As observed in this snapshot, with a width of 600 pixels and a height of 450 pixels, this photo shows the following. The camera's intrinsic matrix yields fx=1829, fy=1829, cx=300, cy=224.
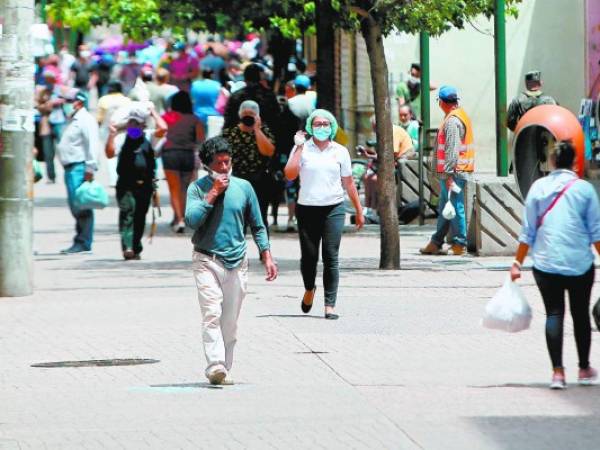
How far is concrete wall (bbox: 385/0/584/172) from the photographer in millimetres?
29672

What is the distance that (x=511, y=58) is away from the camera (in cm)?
3017

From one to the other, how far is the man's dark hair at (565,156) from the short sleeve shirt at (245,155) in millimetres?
7315

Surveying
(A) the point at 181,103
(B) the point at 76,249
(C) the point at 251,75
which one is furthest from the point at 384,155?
(A) the point at 181,103

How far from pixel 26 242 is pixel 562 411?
722 centimetres

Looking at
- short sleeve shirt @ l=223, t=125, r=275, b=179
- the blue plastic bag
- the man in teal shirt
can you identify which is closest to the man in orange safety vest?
short sleeve shirt @ l=223, t=125, r=275, b=179

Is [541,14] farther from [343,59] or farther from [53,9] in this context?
[53,9]

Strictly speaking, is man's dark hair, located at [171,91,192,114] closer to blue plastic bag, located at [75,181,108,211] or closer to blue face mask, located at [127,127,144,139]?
blue plastic bag, located at [75,181,108,211]

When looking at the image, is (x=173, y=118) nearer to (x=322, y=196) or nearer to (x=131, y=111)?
(x=131, y=111)

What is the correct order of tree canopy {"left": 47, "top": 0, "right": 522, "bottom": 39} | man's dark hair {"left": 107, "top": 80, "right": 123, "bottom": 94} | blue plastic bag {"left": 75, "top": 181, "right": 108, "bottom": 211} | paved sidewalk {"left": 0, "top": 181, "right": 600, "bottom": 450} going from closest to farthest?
paved sidewalk {"left": 0, "top": 181, "right": 600, "bottom": 450} < tree canopy {"left": 47, "top": 0, "right": 522, "bottom": 39} < blue plastic bag {"left": 75, "top": 181, "right": 108, "bottom": 211} < man's dark hair {"left": 107, "top": 80, "right": 123, "bottom": 94}

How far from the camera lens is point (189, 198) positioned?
11.1 m

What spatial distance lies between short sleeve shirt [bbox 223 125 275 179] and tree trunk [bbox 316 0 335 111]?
5.10 m

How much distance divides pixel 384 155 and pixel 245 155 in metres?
1.38

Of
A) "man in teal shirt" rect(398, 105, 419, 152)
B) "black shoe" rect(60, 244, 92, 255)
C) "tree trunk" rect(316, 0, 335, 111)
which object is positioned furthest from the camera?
"man in teal shirt" rect(398, 105, 419, 152)

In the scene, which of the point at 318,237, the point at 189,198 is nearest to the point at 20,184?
the point at 318,237
